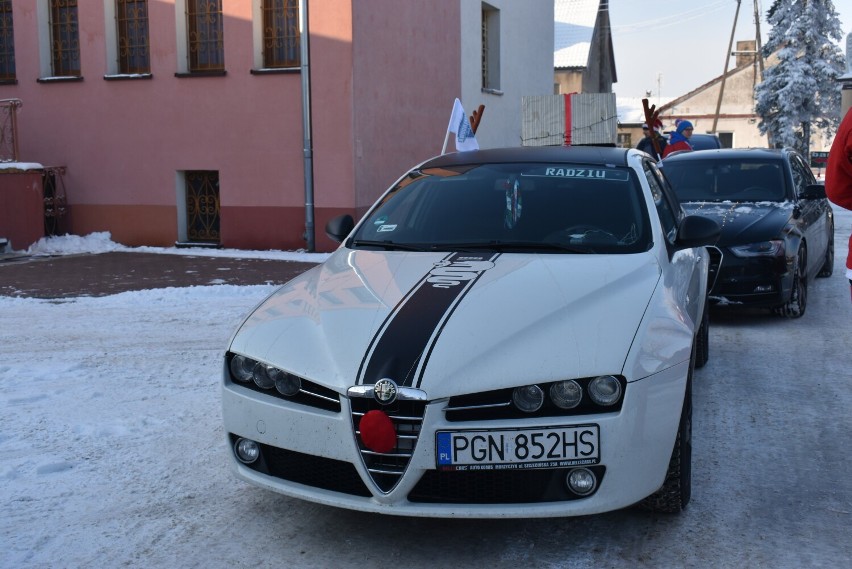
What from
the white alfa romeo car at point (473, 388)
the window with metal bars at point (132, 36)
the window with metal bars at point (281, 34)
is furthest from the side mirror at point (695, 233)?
the window with metal bars at point (132, 36)

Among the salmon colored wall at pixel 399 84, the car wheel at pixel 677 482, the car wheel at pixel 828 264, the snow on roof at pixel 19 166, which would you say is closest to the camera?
the car wheel at pixel 677 482

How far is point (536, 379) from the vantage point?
356 centimetres

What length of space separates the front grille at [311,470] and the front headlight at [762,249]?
225 inches

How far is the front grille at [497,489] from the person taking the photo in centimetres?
362

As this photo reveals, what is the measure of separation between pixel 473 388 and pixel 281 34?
40.5ft

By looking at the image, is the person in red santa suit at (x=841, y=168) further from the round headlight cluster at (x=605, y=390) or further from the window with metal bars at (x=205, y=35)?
the window with metal bars at (x=205, y=35)

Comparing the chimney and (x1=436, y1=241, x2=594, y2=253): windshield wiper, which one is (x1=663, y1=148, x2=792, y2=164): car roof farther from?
the chimney

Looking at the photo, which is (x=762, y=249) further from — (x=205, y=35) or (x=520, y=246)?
(x=205, y=35)

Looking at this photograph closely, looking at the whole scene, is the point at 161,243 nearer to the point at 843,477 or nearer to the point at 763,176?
the point at 763,176

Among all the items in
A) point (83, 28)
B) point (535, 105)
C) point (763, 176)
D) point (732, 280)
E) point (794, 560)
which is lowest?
point (794, 560)

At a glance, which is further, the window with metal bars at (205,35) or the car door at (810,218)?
the window with metal bars at (205,35)

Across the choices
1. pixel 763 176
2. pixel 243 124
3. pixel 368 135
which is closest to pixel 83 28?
pixel 243 124

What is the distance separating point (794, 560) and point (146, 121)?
13623 millimetres

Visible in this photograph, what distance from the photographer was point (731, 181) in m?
9.73
